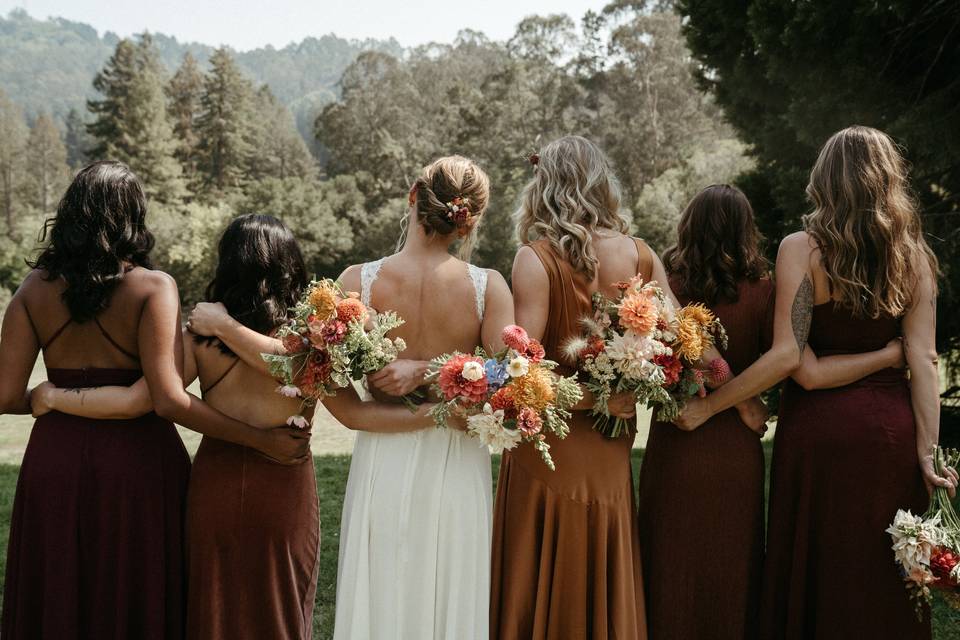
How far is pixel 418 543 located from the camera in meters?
3.66

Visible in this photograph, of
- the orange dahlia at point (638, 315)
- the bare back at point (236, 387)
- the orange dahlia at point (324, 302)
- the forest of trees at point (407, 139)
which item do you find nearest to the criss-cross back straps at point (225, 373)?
the bare back at point (236, 387)

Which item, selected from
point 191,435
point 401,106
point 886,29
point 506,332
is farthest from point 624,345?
point 401,106

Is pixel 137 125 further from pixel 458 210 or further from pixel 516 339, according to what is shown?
pixel 516 339

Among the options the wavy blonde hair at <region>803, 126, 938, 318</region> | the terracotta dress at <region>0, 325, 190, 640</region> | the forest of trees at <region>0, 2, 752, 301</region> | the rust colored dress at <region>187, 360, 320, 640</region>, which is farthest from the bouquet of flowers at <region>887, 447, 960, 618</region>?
the forest of trees at <region>0, 2, 752, 301</region>

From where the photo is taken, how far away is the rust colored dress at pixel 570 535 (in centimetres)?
375

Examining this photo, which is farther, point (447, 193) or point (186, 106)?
point (186, 106)

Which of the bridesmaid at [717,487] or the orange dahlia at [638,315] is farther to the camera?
the bridesmaid at [717,487]

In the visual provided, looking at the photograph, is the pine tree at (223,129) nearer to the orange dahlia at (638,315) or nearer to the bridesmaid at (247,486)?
the bridesmaid at (247,486)

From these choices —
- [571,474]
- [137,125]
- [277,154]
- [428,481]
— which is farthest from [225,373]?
[277,154]

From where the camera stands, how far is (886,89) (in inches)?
299

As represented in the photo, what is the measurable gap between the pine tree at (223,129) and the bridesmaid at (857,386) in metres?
52.1

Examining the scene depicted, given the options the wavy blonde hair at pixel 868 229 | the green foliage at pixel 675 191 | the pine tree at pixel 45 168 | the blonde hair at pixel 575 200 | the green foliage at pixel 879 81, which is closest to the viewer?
the wavy blonde hair at pixel 868 229

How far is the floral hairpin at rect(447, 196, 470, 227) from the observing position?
11.7 ft

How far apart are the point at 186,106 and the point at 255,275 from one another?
57501 millimetres
